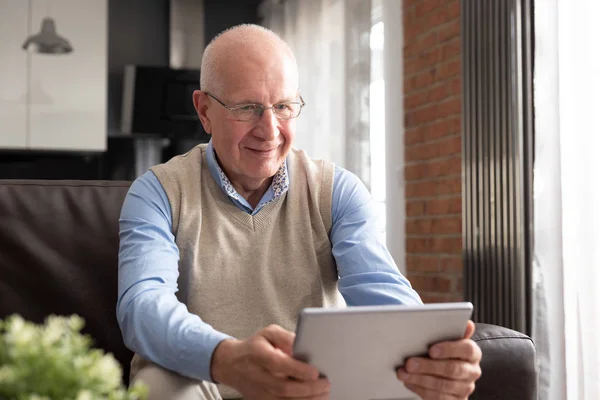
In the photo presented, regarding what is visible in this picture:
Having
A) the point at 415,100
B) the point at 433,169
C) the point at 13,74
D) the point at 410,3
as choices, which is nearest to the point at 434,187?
the point at 433,169

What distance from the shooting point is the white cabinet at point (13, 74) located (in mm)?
4418

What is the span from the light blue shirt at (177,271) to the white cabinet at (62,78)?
304 centimetres

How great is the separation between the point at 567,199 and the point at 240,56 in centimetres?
130

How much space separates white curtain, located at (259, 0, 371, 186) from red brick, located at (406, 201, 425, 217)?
25 centimetres

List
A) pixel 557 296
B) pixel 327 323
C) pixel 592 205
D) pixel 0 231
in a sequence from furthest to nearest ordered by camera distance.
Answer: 1. pixel 557 296
2. pixel 592 205
3. pixel 0 231
4. pixel 327 323

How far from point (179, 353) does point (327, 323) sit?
289 mm

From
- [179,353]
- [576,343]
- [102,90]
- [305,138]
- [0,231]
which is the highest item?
[102,90]

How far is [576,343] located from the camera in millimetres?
2459

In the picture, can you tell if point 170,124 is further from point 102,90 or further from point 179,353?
point 179,353

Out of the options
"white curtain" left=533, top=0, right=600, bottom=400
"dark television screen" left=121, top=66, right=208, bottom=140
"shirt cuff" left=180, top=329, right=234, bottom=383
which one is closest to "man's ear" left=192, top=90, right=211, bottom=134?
"shirt cuff" left=180, top=329, right=234, bottom=383

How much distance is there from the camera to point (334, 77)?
3.98 m

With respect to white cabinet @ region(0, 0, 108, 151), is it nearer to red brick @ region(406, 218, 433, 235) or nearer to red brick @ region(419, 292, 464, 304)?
red brick @ region(406, 218, 433, 235)

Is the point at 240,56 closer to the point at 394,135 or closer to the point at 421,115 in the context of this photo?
the point at 421,115

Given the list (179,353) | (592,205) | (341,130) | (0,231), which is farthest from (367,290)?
(341,130)
